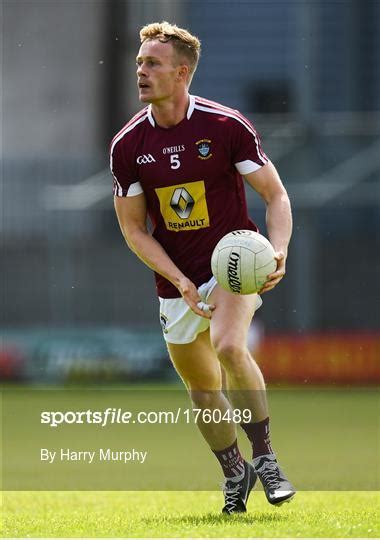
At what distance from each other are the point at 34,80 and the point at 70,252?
5112mm

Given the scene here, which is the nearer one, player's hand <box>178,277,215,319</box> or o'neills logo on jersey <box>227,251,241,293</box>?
o'neills logo on jersey <box>227,251,241,293</box>

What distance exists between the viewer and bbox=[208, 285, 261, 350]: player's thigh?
6.24 m

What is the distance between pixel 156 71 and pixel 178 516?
240cm

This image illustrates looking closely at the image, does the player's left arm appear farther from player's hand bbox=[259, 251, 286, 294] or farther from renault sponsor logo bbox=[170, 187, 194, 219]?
renault sponsor logo bbox=[170, 187, 194, 219]

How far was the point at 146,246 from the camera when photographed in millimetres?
6629

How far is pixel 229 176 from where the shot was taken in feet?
21.8

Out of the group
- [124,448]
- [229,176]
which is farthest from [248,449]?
[229,176]

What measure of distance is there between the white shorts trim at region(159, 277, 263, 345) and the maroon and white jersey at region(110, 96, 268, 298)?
7 centimetres

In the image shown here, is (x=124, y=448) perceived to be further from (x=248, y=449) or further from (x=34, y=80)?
(x=34, y=80)

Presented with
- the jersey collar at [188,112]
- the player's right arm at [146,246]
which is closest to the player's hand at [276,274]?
the player's right arm at [146,246]

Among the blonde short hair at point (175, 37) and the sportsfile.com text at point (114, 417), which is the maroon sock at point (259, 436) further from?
the sportsfile.com text at point (114, 417)

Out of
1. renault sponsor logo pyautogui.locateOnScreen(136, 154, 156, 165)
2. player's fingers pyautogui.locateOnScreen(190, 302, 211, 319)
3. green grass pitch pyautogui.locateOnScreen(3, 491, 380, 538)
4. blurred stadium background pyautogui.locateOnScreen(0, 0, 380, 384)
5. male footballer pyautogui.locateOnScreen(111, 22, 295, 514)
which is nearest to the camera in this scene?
green grass pitch pyautogui.locateOnScreen(3, 491, 380, 538)

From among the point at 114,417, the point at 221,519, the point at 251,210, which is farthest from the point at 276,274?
the point at 251,210

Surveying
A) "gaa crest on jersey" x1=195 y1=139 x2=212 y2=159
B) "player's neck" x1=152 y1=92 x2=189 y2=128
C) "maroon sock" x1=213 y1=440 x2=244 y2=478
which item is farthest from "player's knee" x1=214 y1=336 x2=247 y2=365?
"player's neck" x1=152 y1=92 x2=189 y2=128
